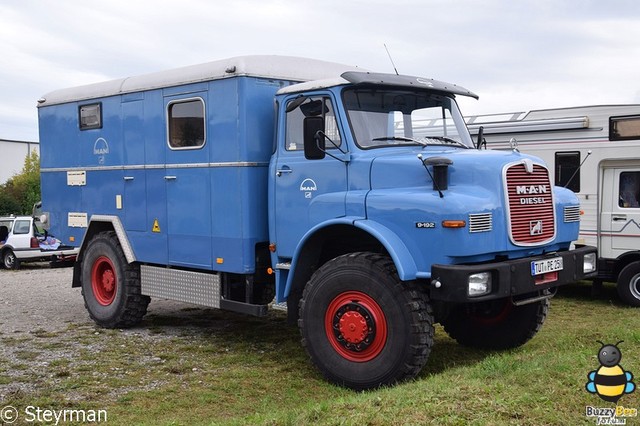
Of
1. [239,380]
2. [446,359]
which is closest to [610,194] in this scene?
[446,359]

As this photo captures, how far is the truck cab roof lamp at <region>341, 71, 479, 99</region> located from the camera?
7.12 metres

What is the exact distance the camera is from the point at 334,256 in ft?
24.6

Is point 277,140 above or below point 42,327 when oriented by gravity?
above

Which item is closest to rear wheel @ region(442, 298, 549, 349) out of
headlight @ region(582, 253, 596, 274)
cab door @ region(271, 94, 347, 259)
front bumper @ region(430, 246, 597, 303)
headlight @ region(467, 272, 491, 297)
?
headlight @ region(582, 253, 596, 274)

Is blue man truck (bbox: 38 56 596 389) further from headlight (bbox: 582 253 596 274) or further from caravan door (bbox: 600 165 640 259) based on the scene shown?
caravan door (bbox: 600 165 640 259)

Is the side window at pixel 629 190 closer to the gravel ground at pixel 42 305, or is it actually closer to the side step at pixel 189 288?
the side step at pixel 189 288

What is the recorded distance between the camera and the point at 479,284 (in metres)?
6.09

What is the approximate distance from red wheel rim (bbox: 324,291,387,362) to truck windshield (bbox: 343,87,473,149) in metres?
1.59

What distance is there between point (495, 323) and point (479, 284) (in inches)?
86.0

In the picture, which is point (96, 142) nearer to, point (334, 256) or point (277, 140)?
point (277, 140)

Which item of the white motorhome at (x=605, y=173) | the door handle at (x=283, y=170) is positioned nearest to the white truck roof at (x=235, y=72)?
the door handle at (x=283, y=170)

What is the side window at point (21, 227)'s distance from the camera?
67.4 feet

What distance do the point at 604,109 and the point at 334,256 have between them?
6.59 meters

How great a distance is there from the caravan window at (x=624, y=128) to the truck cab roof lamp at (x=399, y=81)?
4.55 meters
